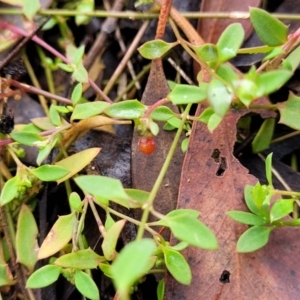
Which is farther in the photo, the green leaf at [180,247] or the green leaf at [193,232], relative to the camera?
the green leaf at [180,247]

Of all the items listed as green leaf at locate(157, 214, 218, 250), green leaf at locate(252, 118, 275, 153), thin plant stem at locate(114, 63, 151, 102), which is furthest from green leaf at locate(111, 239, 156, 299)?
thin plant stem at locate(114, 63, 151, 102)

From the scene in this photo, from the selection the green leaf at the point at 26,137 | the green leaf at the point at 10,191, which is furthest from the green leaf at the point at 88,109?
the green leaf at the point at 10,191

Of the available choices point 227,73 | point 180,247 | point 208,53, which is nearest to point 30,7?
point 208,53

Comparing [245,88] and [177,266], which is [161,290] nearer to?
[177,266]

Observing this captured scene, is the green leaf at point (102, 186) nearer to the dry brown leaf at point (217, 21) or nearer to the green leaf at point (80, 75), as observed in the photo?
the green leaf at point (80, 75)

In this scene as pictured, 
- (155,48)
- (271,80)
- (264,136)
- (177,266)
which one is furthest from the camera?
(264,136)

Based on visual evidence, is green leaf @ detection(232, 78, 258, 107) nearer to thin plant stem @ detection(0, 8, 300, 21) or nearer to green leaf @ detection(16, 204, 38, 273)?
thin plant stem @ detection(0, 8, 300, 21)

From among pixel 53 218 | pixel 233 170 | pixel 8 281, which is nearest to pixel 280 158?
pixel 233 170

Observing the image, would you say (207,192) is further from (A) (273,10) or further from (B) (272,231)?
(A) (273,10)
